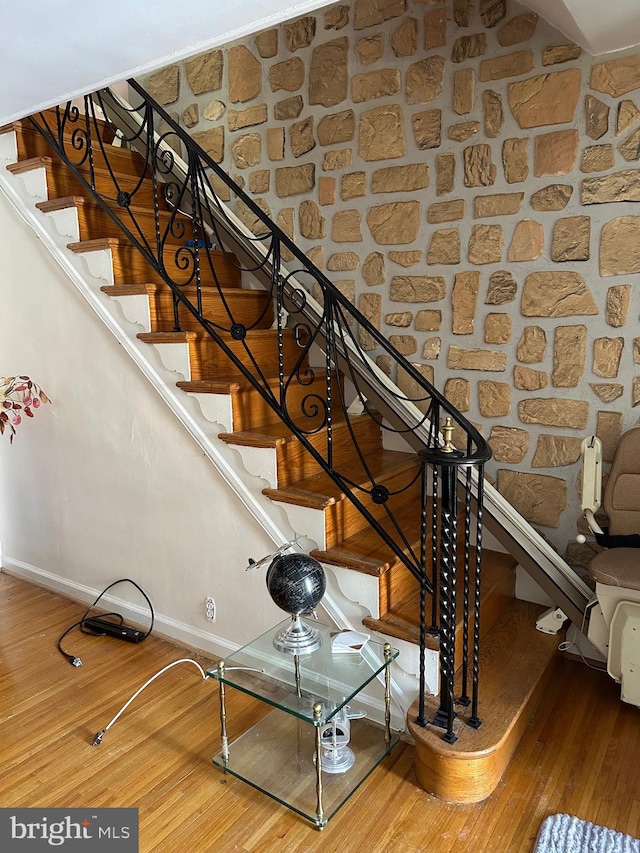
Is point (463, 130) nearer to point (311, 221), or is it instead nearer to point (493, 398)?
point (311, 221)

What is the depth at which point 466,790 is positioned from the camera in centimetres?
198

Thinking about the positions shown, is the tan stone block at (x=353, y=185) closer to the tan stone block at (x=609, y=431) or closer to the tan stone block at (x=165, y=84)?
the tan stone block at (x=165, y=84)

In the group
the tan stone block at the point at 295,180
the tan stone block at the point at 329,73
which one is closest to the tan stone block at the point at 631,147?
the tan stone block at the point at 329,73

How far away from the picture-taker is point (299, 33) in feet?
10.6

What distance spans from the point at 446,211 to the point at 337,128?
0.76 m

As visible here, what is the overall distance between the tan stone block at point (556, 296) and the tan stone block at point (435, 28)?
1.11m

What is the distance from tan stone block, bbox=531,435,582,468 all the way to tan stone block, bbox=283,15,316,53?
229cm

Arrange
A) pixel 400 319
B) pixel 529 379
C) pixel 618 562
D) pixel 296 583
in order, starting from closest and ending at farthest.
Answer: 1. pixel 296 583
2. pixel 618 562
3. pixel 529 379
4. pixel 400 319

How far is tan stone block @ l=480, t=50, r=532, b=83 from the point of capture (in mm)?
2566

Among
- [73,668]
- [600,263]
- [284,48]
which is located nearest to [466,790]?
[73,668]

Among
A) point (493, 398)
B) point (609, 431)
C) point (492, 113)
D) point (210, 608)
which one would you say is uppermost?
point (492, 113)

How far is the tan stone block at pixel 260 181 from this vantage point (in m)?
3.45

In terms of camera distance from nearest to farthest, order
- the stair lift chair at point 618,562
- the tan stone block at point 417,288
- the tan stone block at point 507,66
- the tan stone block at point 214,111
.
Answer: the stair lift chair at point 618,562, the tan stone block at point 507,66, the tan stone block at point 417,288, the tan stone block at point 214,111

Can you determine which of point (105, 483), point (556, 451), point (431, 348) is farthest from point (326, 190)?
point (105, 483)
